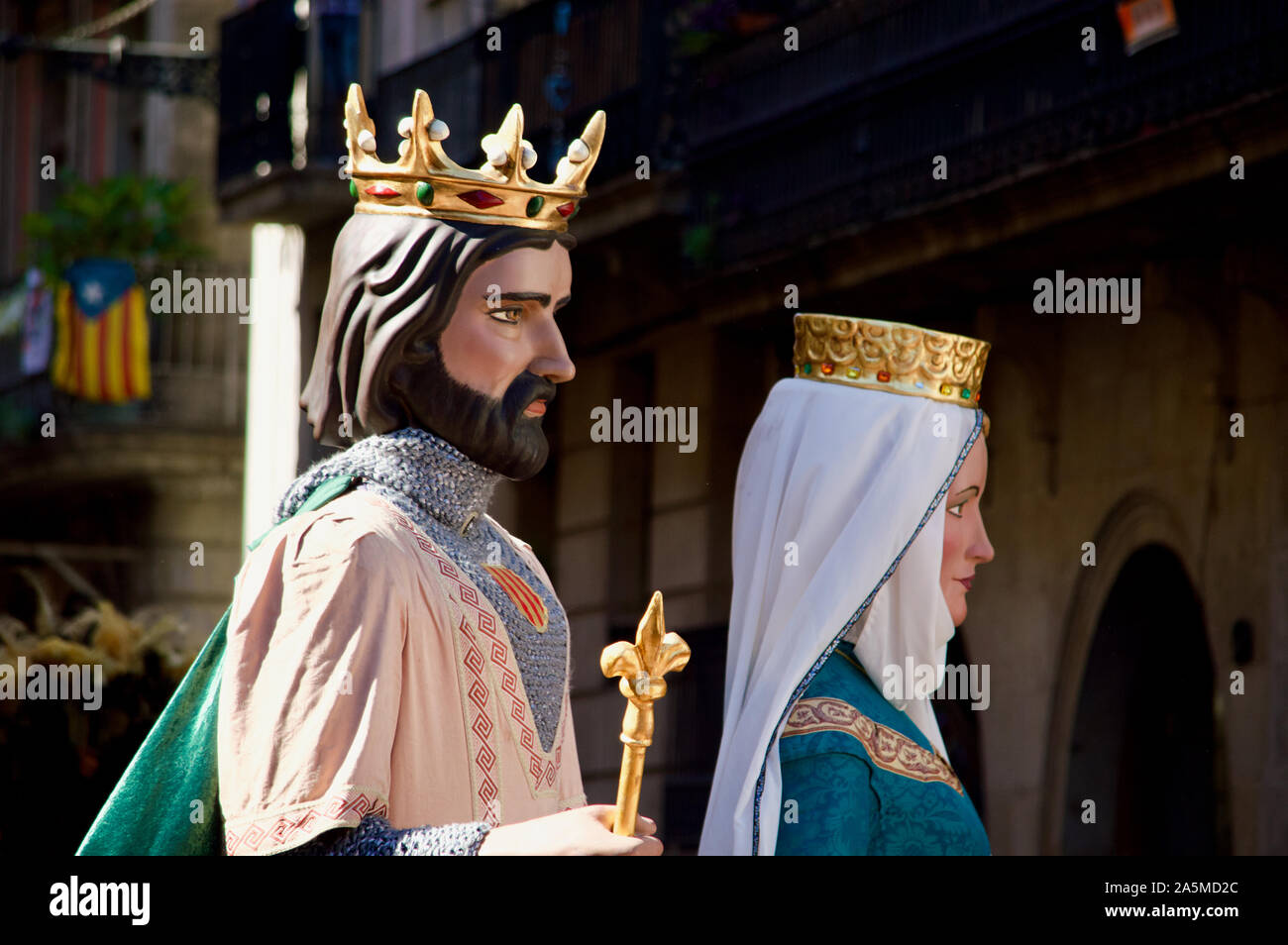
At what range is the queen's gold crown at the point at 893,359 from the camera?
4.91 meters

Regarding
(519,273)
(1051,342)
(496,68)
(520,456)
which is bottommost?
(520,456)

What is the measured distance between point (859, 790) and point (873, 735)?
15 cm

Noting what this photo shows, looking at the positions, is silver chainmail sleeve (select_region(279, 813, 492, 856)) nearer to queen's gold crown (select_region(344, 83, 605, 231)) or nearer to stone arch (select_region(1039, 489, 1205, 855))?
queen's gold crown (select_region(344, 83, 605, 231))

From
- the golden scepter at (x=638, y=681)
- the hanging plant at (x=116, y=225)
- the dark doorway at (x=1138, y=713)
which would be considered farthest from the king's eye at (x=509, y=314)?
the hanging plant at (x=116, y=225)

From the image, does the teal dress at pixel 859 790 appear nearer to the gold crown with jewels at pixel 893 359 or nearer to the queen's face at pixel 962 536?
the queen's face at pixel 962 536

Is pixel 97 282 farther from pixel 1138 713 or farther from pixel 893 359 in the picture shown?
pixel 893 359

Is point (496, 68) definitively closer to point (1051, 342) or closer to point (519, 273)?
point (1051, 342)

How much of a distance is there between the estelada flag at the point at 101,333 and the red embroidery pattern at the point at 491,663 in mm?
16240

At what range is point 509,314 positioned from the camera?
12.8 ft

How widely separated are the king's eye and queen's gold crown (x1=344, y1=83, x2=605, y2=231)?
143 millimetres
